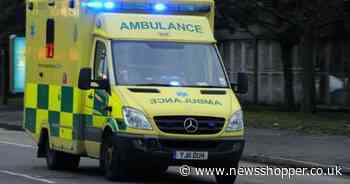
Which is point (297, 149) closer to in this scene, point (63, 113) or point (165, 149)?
point (63, 113)

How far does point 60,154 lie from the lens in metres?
16.4

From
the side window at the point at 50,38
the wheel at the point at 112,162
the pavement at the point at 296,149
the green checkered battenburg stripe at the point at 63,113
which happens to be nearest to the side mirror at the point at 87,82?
the green checkered battenburg stripe at the point at 63,113

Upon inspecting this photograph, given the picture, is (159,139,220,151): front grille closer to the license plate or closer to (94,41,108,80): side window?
the license plate

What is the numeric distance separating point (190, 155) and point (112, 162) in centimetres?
122

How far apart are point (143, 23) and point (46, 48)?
8.97 feet

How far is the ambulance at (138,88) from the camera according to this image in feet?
43.4

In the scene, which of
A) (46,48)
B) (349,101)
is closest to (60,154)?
(46,48)

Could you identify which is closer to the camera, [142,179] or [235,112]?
[235,112]

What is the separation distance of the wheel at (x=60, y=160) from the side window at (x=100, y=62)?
7.83 ft

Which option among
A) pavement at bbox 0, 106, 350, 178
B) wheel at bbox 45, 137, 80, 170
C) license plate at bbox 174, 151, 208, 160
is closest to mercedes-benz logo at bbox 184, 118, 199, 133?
license plate at bbox 174, 151, 208, 160

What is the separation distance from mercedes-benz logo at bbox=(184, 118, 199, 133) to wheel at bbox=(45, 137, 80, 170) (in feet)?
12.2

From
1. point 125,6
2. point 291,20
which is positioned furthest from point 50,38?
point 291,20

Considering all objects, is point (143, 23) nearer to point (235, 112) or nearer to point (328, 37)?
point (235, 112)

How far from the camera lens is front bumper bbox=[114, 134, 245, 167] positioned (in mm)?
13141
